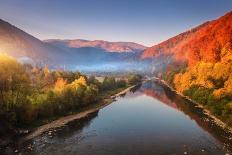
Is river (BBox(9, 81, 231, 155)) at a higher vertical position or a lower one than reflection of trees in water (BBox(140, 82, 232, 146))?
lower

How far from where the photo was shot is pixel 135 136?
54.3 m

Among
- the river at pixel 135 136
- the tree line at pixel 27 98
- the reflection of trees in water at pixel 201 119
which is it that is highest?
the tree line at pixel 27 98

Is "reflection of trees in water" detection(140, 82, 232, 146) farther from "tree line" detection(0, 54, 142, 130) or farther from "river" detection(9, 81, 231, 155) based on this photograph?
"tree line" detection(0, 54, 142, 130)

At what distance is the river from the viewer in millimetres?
45312

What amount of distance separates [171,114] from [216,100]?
484 inches

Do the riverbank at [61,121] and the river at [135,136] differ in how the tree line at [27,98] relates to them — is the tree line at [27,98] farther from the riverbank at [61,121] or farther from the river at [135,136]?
the river at [135,136]

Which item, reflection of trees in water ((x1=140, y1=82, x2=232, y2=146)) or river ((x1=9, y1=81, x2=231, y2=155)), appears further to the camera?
reflection of trees in water ((x1=140, y1=82, x2=232, y2=146))

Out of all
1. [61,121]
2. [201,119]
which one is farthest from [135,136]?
[201,119]

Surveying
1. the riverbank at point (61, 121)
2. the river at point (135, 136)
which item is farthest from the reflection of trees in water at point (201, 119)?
the riverbank at point (61, 121)

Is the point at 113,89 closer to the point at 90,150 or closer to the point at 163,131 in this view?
the point at 163,131

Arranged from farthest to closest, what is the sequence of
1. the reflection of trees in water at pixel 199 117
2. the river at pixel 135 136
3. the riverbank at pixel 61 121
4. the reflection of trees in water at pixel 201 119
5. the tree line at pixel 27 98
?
the reflection of trees in water at pixel 199 117
the reflection of trees in water at pixel 201 119
the riverbank at pixel 61 121
the tree line at pixel 27 98
the river at pixel 135 136

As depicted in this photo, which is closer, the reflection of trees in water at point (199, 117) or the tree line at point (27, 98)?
the tree line at point (27, 98)

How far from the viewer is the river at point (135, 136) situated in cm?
4531

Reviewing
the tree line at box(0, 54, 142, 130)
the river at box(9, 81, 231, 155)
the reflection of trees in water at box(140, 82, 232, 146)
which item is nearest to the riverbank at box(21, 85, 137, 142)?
the river at box(9, 81, 231, 155)
